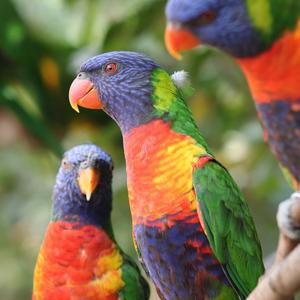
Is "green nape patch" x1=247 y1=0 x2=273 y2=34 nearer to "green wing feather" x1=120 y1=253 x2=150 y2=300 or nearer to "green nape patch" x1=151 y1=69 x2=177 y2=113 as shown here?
"green nape patch" x1=151 y1=69 x2=177 y2=113

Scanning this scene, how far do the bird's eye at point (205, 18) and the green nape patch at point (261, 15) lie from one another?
0.38ft

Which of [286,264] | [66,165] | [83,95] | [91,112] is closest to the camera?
[286,264]

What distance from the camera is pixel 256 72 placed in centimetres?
218

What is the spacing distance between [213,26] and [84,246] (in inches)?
33.8

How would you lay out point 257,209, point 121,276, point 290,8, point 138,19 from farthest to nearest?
1. point 257,209
2. point 138,19
3. point 290,8
4. point 121,276

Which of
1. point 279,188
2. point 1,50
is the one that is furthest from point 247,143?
point 1,50

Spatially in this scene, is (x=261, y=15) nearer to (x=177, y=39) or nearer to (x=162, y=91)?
(x=177, y=39)

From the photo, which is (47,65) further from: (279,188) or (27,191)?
(279,188)

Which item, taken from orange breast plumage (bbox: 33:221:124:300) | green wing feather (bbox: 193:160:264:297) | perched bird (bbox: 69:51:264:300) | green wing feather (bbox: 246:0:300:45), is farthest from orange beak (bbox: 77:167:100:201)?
green wing feather (bbox: 246:0:300:45)

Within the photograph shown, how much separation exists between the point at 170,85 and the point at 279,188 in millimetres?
1482

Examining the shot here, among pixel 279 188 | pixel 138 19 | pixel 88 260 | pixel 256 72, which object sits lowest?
pixel 88 260

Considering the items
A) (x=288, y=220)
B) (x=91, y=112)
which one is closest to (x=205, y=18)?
(x=91, y=112)

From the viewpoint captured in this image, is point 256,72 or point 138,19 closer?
point 256,72

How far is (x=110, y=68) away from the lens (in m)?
1.60
